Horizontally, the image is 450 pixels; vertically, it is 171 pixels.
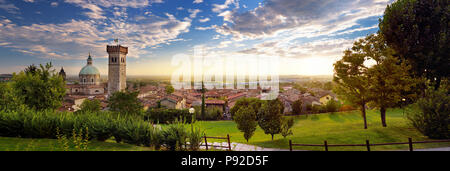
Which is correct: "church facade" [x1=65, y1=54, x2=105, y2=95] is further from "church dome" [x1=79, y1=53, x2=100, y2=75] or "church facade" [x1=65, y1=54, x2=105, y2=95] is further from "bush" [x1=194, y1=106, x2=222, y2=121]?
"bush" [x1=194, y1=106, x2=222, y2=121]

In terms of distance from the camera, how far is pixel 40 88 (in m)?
12.1

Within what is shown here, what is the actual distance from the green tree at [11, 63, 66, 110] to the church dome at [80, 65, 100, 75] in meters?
58.8

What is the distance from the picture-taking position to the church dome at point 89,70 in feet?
204

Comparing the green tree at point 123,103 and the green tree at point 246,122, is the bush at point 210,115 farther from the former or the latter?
the green tree at point 246,122

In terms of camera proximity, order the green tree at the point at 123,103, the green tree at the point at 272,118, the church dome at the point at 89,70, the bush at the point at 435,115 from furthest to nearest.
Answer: the church dome at the point at 89,70 < the green tree at the point at 123,103 < the green tree at the point at 272,118 < the bush at the point at 435,115

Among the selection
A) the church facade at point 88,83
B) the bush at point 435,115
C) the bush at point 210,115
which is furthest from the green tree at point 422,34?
the church facade at point 88,83

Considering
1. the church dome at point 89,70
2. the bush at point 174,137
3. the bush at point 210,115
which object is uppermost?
the church dome at point 89,70

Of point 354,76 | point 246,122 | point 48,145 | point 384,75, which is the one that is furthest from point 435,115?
point 48,145

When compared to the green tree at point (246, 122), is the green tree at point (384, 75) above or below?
above

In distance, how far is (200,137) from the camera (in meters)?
7.61

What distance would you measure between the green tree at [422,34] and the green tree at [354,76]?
2.48 meters

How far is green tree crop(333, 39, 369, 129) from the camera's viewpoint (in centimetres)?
1432

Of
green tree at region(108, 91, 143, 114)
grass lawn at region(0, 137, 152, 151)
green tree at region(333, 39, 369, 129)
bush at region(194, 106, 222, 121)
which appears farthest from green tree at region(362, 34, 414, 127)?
green tree at region(108, 91, 143, 114)
